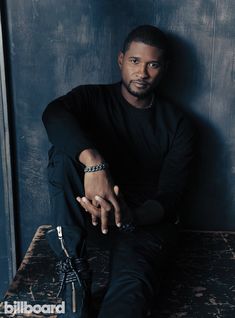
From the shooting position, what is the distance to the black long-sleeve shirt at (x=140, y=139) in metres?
1.87

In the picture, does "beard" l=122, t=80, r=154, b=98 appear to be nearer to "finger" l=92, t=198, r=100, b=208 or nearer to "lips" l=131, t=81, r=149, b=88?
"lips" l=131, t=81, r=149, b=88

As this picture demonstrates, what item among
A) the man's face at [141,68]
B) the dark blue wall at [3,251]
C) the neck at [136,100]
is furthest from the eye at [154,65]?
the dark blue wall at [3,251]

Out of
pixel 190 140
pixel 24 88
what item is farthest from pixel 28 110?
pixel 190 140

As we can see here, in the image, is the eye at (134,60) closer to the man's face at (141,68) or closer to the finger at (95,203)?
the man's face at (141,68)

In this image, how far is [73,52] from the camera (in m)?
2.03

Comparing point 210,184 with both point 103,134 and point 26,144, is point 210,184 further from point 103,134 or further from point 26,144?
point 26,144

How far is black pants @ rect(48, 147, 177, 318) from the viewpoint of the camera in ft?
4.48

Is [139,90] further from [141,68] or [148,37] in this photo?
[148,37]

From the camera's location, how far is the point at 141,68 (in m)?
1.81

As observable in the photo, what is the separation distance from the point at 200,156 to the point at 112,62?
0.65 metres

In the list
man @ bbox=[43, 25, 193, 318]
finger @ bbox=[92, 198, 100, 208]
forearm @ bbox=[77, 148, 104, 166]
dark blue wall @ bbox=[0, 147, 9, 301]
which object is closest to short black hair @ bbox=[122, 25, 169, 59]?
man @ bbox=[43, 25, 193, 318]

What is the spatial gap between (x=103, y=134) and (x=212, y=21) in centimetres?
73

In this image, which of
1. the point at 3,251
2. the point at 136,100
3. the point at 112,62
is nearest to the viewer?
the point at 136,100

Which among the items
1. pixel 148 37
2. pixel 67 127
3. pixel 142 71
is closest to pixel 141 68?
pixel 142 71
